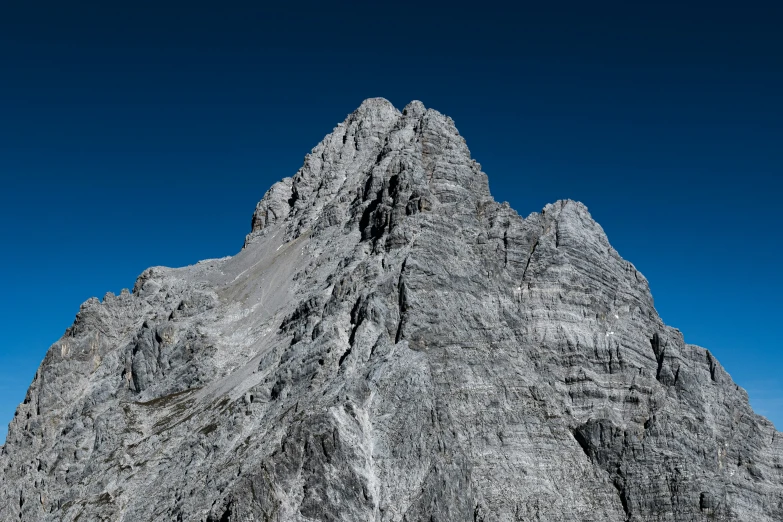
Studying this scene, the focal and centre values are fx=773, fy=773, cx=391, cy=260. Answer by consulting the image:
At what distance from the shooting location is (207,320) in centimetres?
12875

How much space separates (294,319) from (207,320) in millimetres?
25778

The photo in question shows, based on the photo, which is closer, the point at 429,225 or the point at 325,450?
the point at 325,450

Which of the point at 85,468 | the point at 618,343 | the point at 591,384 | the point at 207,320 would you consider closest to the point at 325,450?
the point at 591,384

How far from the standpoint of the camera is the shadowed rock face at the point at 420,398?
77125mm

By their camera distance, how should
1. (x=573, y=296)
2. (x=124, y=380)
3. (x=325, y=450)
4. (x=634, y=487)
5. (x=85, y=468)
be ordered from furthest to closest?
(x=124, y=380), (x=85, y=468), (x=573, y=296), (x=634, y=487), (x=325, y=450)

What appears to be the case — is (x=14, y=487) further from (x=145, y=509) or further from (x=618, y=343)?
(x=618, y=343)

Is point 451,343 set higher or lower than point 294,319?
lower

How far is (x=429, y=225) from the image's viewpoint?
328 ft

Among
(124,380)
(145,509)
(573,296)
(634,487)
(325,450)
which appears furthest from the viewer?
(124,380)

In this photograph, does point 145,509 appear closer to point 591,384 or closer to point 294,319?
point 294,319

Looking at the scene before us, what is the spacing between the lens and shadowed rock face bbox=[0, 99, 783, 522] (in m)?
77.1

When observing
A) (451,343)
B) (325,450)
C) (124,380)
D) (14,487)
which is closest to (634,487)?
(451,343)

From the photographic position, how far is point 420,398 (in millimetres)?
80312

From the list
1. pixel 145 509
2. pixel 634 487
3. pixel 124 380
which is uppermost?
pixel 124 380
